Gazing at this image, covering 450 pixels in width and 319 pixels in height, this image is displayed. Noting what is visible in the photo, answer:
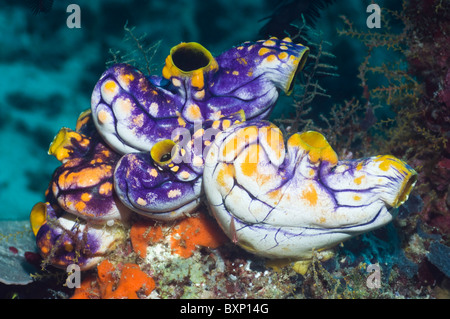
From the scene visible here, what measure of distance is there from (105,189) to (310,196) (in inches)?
65.2

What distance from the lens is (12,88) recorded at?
174 inches

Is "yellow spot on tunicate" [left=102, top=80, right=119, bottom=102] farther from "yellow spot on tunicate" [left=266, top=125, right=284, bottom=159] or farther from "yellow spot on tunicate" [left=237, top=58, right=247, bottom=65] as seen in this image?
"yellow spot on tunicate" [left=266, top=125, right=284, bottom=159]

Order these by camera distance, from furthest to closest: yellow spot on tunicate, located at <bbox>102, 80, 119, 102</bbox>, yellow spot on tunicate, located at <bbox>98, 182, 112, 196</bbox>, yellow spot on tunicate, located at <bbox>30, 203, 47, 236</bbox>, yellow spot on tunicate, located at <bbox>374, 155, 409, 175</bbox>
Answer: yellow spot on tunicate, located at <bbox>30, 203, 47, 236</bbox>, yellow spot on tunicate, located at <bbox>98, 182, 112, 196</bbox>, yellow spot on tunicate, located at <bbox>102, 80, 119, 102</bbox>, yellow spot on tunicate, located at <bbox>374, 155, 409, 175</bbox>

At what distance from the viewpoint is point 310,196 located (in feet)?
7.30

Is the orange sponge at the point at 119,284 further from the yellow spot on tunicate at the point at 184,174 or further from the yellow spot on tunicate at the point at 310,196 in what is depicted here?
the yellow spot on tunicate at the point at 310,196

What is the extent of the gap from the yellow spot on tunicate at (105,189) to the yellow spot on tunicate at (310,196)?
1.59 m

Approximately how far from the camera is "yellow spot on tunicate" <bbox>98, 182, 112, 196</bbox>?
2.65 meters

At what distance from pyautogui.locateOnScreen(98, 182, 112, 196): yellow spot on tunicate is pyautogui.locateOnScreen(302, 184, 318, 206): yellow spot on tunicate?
159 cm

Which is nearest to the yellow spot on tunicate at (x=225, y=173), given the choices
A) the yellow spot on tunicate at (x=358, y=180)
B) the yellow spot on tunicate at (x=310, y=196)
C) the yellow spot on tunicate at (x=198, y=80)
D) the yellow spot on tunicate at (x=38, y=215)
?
the yellow spot on tunicate at (x=310, y=196)

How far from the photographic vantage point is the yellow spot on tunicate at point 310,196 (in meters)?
2.22

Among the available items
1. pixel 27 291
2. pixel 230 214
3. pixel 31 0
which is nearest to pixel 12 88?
pixel 31 0

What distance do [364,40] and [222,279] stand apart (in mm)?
3004

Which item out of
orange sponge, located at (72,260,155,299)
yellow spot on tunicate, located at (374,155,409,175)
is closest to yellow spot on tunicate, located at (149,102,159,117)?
orange sponge, located at (72,260,155,299)
